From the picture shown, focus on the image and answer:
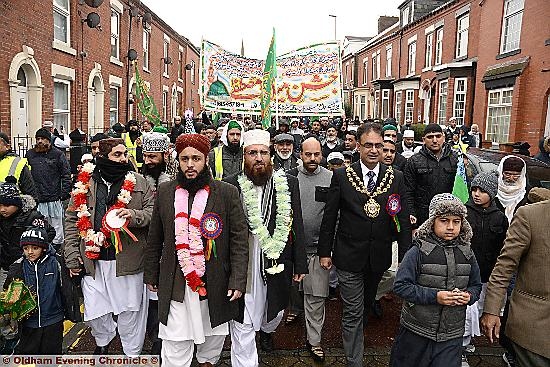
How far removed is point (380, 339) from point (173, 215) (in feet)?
8.56

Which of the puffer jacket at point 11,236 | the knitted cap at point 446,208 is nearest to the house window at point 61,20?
the puffer jacket at point 11,236

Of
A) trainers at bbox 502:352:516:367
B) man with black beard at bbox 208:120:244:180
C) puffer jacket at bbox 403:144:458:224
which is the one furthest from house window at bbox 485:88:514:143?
trainers at bbox 502:352:516:367

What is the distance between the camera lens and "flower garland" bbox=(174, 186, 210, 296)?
347 cm

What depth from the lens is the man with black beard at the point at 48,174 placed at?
6.79 m

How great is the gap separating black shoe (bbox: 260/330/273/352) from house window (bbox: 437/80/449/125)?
2017 cm

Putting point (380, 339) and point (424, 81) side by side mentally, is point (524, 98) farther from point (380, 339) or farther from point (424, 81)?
point (380, 339)

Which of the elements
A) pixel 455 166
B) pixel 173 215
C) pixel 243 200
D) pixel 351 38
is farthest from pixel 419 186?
pixel 351 38

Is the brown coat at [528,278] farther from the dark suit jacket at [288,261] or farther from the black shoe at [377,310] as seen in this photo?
the black shoe at [377,310]

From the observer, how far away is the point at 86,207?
13.1ft

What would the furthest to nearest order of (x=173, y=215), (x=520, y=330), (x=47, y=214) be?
(x=47, y=214) → (x=173, y=215) → (x=520, y=330)

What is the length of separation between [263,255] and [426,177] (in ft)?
8.86

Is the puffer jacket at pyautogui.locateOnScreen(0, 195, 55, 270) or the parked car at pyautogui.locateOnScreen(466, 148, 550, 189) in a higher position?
the parked car at pyautogui.locateOnScreen(466, 148, 550, 189)

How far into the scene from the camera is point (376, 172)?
4.16 metres

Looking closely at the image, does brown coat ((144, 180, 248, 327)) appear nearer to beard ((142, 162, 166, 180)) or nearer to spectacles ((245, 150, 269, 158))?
spectacles ((245, 150, 269, 158))
